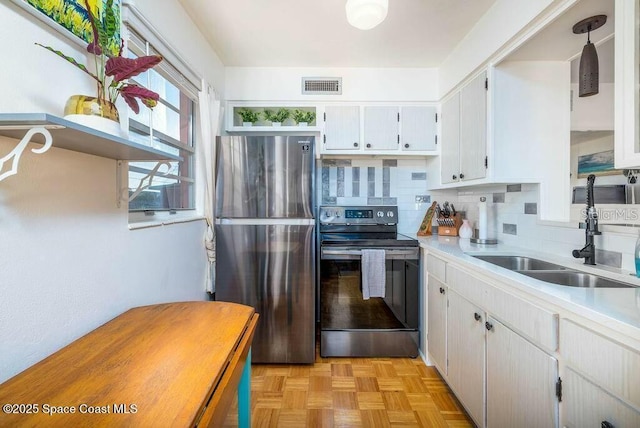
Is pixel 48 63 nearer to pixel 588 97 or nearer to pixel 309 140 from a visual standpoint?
pixel 309 140

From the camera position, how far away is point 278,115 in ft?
8.94

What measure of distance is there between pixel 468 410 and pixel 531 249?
1077mm

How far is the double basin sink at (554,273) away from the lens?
4.34ft

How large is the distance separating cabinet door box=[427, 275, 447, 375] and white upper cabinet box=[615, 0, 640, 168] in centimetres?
119

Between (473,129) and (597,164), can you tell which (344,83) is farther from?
(597,164)

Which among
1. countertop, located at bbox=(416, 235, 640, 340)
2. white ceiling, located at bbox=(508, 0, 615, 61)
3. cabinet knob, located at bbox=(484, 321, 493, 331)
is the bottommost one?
cabinet knob, located at bbox=(484, 321, 493, 331)

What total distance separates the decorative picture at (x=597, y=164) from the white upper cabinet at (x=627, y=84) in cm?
52

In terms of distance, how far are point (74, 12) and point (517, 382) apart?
87.1 inches

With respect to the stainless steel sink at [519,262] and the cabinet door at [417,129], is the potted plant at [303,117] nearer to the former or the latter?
the cabinet door at [417,129]

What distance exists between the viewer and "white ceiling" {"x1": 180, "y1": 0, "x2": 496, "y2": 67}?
6.13 ft

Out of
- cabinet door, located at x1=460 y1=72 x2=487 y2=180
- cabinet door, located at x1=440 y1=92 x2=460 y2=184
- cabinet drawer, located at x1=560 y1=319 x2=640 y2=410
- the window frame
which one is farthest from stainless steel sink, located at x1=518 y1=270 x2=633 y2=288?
the window frame

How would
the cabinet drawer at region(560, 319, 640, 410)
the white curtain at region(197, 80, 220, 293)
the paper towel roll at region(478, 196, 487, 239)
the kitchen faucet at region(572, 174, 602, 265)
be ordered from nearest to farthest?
the cabinet drawer at region(560, 319, 640, 410), the kitchen faucet at region(572, 174, 602, 265), the white curtain at region(197, 80, 220, 293), the paper towel roll at region(478, 196, 487, 239)

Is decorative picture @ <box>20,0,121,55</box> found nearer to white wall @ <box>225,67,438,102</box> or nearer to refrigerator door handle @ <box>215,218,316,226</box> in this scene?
refrigerator door handle @ <box>215,218,316,226</box>

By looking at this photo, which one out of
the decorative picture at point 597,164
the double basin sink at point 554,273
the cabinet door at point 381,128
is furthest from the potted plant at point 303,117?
the decorative picture at point 597,164
